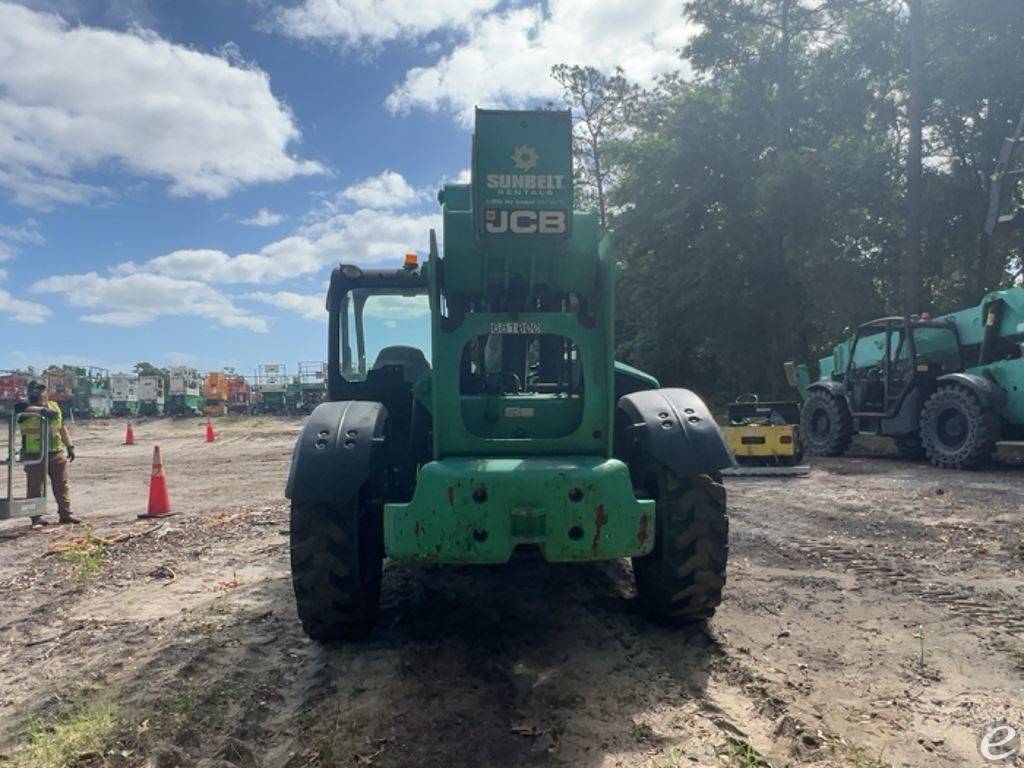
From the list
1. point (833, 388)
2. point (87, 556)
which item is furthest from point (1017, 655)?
point (833, 388)

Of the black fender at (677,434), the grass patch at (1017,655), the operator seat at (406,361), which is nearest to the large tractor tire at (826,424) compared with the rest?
the grass patch at (1017,655)

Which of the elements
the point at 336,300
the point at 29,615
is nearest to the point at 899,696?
the point at 336,300

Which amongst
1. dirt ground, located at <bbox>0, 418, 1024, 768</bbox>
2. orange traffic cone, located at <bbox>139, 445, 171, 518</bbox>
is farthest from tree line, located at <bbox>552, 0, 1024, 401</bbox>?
orange traffic cone, located at <bbox>139, 445, 171, 518</bbox>

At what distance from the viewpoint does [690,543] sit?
405 centimetres

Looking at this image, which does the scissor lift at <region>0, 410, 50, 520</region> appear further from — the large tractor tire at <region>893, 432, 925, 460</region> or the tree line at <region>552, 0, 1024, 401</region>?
the tree line at <region>552, 0, 1024, 401</region>

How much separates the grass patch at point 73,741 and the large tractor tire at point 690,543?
9.00 feet

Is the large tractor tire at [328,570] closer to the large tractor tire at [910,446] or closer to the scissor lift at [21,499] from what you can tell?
the scissor lift at [21,499]

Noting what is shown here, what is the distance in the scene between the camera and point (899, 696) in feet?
11.3

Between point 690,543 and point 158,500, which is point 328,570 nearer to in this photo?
point 690,543

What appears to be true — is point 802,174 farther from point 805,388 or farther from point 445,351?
point 445,351

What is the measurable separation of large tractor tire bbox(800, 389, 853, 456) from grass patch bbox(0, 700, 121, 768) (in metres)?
12.9

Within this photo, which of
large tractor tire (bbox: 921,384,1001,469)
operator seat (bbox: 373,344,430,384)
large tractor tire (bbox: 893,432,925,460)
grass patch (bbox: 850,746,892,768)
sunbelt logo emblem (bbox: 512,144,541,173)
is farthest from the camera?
large tractor tire (bbox: 893,432,925,460)

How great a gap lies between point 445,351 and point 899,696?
288 cm

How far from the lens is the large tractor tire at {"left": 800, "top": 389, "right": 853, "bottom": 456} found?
45.0ft
